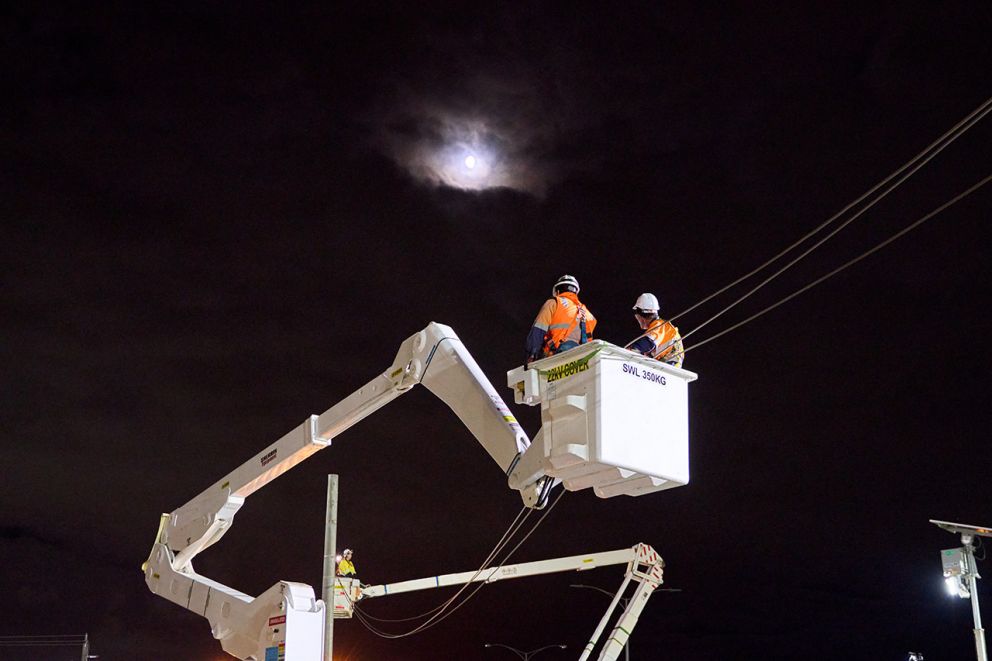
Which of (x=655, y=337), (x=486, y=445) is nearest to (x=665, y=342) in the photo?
(x=655, y=337)

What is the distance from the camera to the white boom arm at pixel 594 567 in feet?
77.6

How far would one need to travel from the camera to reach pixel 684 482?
31.5ft

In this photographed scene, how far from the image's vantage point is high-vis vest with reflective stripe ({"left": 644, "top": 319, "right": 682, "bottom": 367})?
34.0 ft

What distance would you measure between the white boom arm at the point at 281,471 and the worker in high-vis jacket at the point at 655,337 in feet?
5.15

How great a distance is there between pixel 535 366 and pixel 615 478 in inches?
49.8

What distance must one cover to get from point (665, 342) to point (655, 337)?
0.58 ft

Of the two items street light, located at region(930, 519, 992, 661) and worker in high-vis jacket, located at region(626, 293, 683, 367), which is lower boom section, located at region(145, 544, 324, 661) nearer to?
worker in high-vis jacket, located at region(626, 293, 683, 367)

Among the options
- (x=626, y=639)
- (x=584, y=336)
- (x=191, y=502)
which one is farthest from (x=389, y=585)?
(x=584, y=336)

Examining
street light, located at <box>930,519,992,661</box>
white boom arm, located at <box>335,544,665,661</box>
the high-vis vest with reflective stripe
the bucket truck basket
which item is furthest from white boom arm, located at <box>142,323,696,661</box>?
white boom arm, located at <box>335,544,665,661</box>

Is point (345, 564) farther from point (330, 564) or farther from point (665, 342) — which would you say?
point (665, 342)

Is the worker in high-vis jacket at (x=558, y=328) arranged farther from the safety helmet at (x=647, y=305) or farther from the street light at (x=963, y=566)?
the street light at (x=963, y=566)

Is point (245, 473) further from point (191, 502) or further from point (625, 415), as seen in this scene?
point (625, 415)

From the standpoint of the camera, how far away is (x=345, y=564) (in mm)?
27047

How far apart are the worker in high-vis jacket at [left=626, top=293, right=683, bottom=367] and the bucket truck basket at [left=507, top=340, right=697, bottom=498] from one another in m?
0.55
